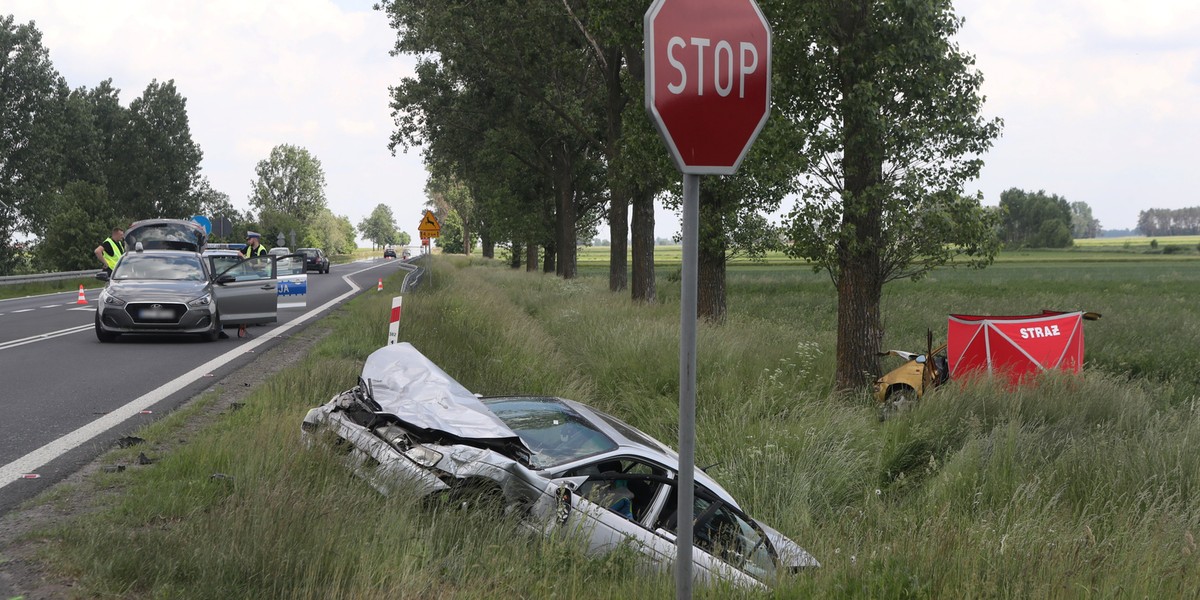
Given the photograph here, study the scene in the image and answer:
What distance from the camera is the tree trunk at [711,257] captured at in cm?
1675

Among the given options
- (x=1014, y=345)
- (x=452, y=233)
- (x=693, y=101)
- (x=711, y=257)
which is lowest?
(x=1014, y=345)

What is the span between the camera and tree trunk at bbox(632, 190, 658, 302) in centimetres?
2211

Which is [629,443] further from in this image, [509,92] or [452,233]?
[452,233]

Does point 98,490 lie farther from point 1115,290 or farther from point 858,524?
point 1115,290

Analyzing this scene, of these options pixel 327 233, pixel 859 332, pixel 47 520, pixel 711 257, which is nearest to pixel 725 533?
pixel 47 520

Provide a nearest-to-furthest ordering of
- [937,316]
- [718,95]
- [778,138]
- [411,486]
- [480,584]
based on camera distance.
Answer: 1. [718,95]
2. [480,584]
3. [411,486]
4. [778,138]
5. [937,316]

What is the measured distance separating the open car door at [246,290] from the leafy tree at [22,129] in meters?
50.6

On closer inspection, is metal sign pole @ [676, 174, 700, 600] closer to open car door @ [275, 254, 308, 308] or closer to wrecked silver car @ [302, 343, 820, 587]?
wrecked silver car @ [302, 343, 820, 587]

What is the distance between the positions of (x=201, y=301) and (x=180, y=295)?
1.04ft

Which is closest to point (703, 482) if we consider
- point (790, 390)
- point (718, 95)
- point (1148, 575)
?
point (1148, 575)

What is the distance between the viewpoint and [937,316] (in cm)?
2328

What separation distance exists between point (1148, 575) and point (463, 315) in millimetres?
11387

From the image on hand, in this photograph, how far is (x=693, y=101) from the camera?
11.6ft

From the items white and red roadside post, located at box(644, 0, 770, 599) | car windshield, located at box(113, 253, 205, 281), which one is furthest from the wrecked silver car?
car windshield, located at box(113, 253, 205, 281)
